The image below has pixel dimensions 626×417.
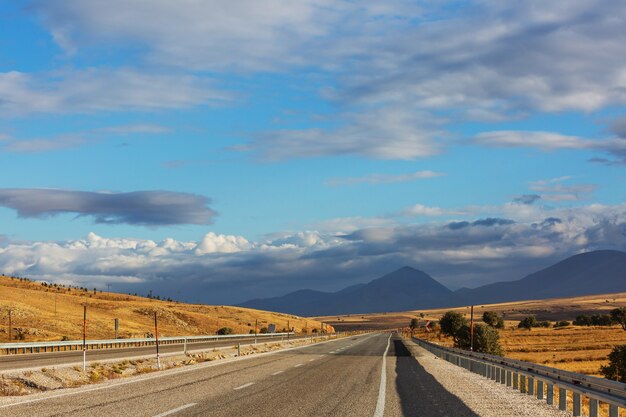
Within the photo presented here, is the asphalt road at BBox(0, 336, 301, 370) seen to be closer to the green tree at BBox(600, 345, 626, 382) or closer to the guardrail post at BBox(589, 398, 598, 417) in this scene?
the guardrail post at BBox(589, 398, 598, 417)

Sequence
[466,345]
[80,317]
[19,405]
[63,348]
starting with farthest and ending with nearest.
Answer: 1. [80,317]
2. [466,345]
3. [63,348]
4. [19,405]

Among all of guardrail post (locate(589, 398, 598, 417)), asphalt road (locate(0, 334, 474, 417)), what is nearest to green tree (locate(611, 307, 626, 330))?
asphalt road (locate(0, 334, 474, 417))

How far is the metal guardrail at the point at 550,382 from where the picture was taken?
1408cm

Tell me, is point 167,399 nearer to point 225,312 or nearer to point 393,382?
point 393,382

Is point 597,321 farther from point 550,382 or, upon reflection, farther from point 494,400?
point 550,382

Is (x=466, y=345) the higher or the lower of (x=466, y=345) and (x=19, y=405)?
the lower

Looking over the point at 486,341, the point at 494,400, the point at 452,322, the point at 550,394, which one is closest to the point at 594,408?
the point at 550,394

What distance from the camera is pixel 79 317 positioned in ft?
378

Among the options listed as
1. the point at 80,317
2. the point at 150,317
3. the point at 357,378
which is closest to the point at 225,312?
the point at 150,317

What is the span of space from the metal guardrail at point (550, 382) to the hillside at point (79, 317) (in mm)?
61577

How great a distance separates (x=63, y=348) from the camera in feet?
200

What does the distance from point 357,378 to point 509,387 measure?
225 inches

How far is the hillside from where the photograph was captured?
316 ft

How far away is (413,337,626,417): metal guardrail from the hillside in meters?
61.6
